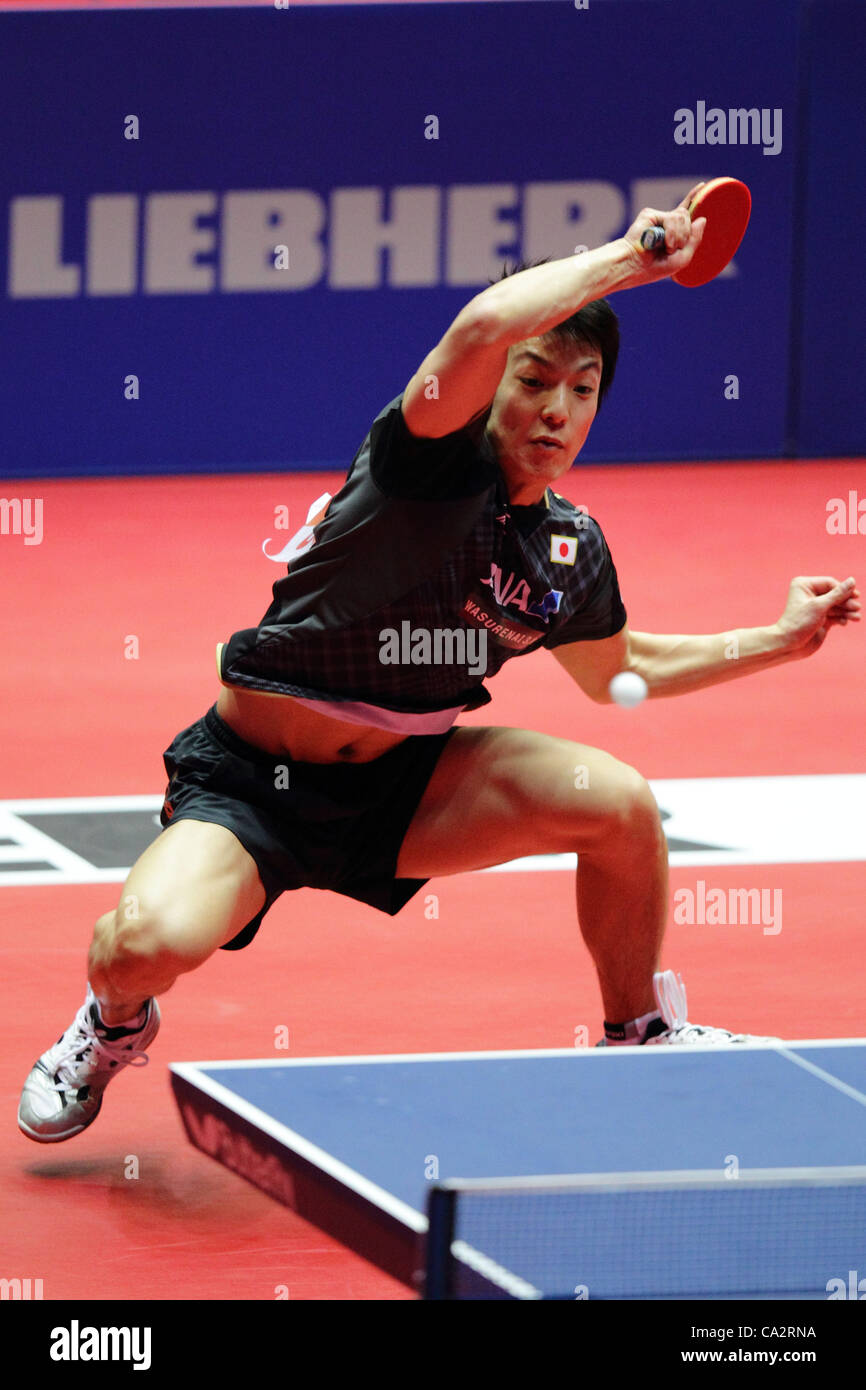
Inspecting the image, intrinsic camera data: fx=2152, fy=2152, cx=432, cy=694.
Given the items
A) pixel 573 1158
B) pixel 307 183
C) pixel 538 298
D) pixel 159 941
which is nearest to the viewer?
pixel 573 1158

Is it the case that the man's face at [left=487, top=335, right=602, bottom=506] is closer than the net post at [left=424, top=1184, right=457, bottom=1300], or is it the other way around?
the net post at [left=424, top=1184, right=457, bottom=1300]

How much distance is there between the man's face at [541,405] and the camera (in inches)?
138

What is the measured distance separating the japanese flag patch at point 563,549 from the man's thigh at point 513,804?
345 mm

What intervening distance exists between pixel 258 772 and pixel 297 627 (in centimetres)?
30

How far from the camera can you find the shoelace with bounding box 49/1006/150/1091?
3674 millimetres

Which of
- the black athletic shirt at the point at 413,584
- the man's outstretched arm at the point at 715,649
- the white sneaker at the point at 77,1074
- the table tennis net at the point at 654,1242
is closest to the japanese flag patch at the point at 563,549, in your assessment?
the black athletic shirt at the point at 413,584

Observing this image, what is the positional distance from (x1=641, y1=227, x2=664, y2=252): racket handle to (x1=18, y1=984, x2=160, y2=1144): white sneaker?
1.54 m

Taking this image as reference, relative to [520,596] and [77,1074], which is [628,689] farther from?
[77,1074]

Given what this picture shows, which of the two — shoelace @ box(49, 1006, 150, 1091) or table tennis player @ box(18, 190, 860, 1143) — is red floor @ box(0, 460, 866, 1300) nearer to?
shoelace @ box(49, 1006, 150, 1091)

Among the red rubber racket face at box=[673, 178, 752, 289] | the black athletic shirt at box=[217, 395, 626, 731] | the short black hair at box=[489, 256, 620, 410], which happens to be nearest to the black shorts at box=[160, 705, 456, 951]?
the black athletic shirt at box=[217, 395, 626, 731]

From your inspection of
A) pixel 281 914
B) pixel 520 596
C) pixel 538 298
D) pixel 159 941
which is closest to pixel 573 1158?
pixel 159 941

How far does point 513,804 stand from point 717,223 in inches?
41.6

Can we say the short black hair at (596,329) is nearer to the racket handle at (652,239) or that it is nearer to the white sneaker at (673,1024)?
the racket handle at (652,239)

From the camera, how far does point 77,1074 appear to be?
368 centimetres
